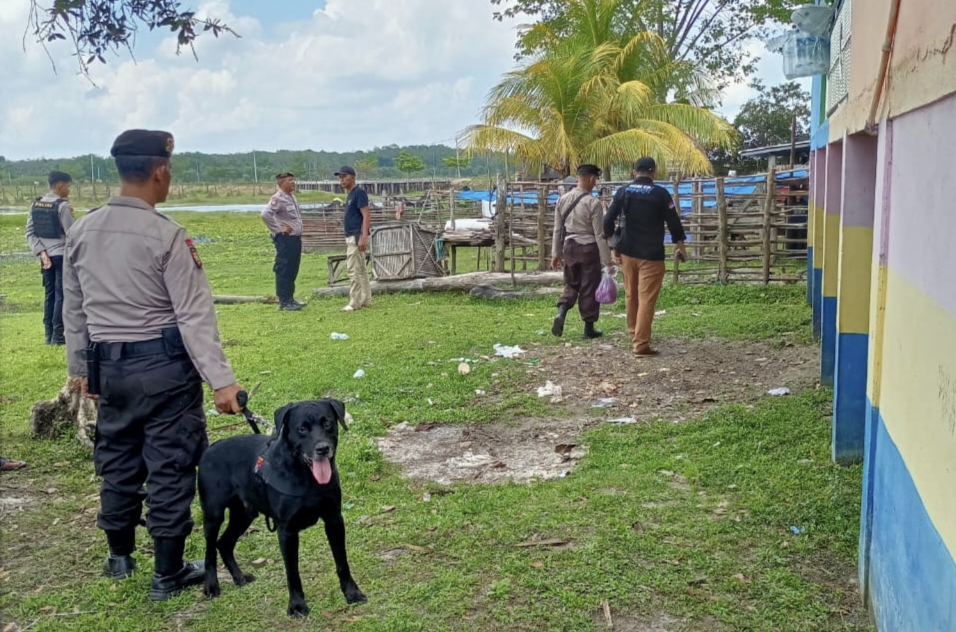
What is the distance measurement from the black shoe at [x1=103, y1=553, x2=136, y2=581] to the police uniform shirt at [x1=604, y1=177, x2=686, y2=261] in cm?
541

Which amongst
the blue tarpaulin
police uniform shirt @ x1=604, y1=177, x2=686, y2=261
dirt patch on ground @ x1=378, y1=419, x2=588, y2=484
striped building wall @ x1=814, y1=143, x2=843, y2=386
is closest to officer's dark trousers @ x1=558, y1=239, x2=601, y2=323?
police uniform shirt @ x1=604, y1=177, x2=686, y2=261

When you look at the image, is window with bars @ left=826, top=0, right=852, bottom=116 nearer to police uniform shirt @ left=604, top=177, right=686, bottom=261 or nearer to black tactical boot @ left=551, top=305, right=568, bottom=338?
police uniform shirt @ left=604, top=177, right=686, bottom=261

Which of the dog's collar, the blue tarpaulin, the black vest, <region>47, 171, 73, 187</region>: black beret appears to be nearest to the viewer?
the dog's collar

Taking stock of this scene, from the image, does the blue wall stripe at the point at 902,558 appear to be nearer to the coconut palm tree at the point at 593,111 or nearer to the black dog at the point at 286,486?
the black dog at the point at 286,486

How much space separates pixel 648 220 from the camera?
26.1 ft

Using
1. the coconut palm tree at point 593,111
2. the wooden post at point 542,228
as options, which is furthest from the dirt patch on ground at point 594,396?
the coconut palm tree at point 593,111

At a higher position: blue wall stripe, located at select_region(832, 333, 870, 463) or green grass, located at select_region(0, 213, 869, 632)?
blue wall stripe, located at select_region(832, 333, 870, 463)

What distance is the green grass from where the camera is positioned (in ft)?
11.5

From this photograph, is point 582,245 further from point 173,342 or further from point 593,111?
point 593,111

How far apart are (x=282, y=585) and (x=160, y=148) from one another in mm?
2005

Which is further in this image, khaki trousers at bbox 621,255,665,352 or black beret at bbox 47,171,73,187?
black beret at bbox 47,171,73,187

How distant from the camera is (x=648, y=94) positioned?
58.8 feet

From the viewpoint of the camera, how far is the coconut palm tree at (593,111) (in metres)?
17.3

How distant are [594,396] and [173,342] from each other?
4.10 metres
